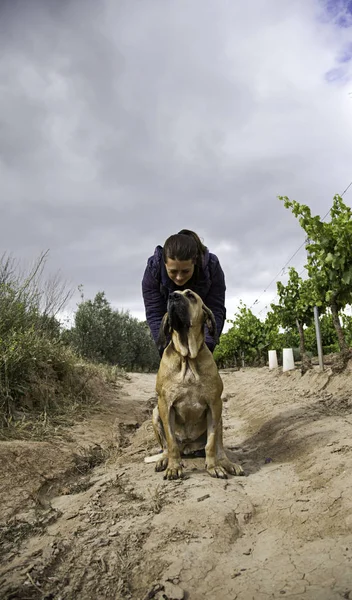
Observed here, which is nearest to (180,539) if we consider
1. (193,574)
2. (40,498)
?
(193,574)

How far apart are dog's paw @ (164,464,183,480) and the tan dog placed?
0.01m

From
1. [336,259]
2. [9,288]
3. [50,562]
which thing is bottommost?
[50,562]

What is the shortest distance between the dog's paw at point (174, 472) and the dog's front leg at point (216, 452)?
0.25 metres

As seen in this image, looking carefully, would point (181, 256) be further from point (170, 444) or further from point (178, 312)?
point (170, 444)


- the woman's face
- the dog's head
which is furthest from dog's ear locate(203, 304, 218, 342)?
the woman's face

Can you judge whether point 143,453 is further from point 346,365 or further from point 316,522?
point 346,365

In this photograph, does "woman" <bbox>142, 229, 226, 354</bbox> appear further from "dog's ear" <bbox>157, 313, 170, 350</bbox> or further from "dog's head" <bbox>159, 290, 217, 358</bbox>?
"dog's head" <bbox>159, 290, 217, 358</bbox>

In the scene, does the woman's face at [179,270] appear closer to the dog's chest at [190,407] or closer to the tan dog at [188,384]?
the tan dog at [188,384]

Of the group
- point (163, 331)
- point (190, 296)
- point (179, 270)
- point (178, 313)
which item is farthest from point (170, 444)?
point (179, 270)

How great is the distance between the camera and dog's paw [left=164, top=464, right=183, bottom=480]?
12.2ft

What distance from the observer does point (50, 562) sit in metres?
2.48

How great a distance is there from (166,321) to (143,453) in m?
1.68

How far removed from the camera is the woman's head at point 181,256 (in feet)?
13.1

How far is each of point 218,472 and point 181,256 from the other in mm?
1895
